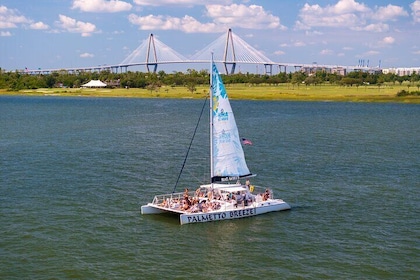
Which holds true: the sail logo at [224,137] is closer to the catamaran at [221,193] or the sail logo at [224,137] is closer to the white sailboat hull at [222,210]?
the catamaran at [221,193]

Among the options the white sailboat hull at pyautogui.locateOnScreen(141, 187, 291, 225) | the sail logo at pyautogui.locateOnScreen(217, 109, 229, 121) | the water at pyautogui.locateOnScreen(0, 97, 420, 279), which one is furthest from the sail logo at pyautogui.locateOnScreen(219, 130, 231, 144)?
the water at pyautogui.locateOnScreen(0, 97, 420, 279)

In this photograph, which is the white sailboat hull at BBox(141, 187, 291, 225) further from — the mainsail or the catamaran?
the mainsail

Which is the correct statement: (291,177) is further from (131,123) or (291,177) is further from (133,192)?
(131,123)

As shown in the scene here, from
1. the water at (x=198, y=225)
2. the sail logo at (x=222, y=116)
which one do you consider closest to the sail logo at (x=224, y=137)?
the sail logo at (x=222, y=116)

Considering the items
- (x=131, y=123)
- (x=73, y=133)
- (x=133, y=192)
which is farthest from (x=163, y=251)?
(x=131, y=123)

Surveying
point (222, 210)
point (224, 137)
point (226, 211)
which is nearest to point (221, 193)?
point (222, 210)

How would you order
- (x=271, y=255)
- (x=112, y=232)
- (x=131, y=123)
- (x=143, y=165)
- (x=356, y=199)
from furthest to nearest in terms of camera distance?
(x=131, y=123) < (x=143, y=165) < (x=356, y=199) < (x=112, y=232) < (x=271, y=255)

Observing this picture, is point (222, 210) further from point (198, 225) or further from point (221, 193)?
point (221, 193)
